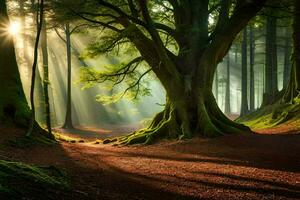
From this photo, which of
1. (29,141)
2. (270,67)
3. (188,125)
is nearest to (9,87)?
(29,141)

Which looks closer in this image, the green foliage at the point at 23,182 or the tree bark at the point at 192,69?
the green foliage at the point at 23,182

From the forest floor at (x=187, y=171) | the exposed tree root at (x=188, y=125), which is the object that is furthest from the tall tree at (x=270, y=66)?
the forest floor at (x=187, y=171)

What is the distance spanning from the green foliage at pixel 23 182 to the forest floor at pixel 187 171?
0.28m

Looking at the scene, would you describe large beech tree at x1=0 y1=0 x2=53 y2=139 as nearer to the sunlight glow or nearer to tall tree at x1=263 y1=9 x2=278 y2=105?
the sunlight glow

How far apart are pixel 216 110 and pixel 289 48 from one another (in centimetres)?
2394

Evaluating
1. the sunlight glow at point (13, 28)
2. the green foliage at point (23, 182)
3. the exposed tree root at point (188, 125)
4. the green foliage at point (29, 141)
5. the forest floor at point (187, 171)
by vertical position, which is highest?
the sunlight glow at point (13, 28)

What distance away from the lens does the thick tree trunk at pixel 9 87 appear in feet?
39.0

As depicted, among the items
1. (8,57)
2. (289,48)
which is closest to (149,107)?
(289,48)

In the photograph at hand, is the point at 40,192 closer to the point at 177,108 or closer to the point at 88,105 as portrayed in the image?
the point at 177,108

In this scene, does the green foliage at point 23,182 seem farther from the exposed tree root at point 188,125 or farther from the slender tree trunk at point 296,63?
the slender tree trunk at point 296,63

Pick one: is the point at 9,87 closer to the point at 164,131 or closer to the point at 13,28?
the point at 13,28

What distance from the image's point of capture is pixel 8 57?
12.6 metres

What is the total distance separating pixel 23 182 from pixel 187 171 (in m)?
4.47

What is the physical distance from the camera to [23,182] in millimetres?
4637
